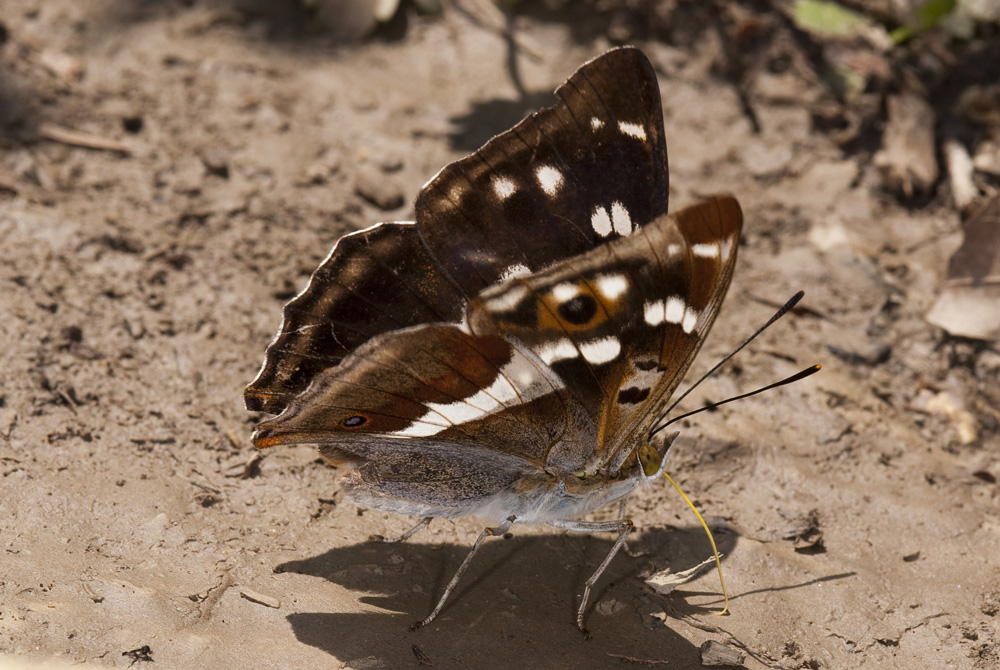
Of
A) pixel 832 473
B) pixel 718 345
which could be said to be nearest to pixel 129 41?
pixel 718 345

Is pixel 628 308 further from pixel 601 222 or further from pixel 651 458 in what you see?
pixel 651 458

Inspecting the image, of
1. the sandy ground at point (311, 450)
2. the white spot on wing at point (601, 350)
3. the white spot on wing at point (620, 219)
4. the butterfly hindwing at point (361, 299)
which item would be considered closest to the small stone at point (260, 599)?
the sandy ground at point (311, 450)

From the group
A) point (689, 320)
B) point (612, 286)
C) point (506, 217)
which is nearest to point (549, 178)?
point (506, 217)

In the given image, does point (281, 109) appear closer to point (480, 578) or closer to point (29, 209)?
point (29, 209)

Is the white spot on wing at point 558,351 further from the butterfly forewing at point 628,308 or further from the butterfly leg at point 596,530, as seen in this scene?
the butterfly leg at point 596,530

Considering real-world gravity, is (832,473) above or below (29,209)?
below
